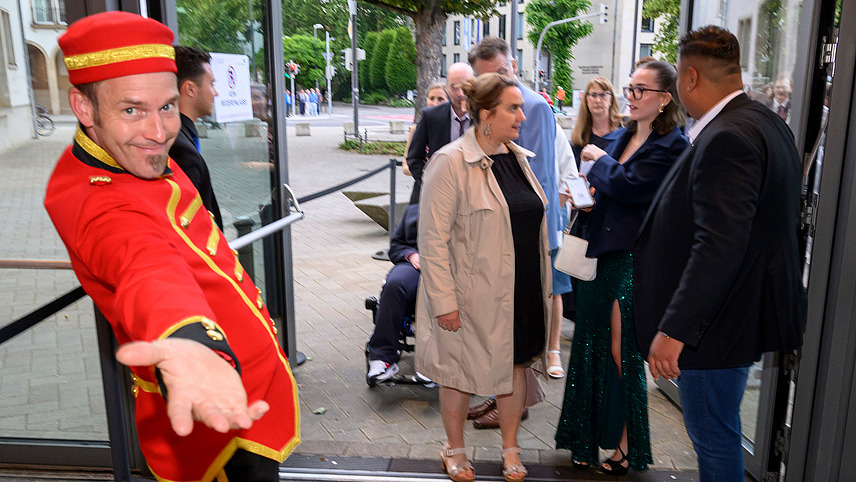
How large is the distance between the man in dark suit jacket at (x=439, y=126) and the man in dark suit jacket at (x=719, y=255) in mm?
2118

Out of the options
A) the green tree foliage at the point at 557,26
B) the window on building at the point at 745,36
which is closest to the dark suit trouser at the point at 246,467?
the window on building at the point at 745,36

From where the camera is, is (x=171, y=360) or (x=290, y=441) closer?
(x=171, y=360)

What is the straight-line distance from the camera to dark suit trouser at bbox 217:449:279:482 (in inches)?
64.5

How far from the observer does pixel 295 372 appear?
4.51 metres

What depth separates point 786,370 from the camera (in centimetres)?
288

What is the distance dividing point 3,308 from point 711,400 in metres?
3.10

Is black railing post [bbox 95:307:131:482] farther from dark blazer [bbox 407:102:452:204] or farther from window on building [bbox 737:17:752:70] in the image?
window on building [bbox 737:17:752:70]

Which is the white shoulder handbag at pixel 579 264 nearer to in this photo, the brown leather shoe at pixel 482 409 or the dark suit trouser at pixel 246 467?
the brown leather shoe at pixel 482 409

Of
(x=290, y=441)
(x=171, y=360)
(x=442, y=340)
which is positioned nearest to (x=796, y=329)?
(x=442, y=340)

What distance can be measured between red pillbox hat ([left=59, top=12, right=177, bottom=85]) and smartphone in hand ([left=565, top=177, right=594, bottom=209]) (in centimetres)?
213

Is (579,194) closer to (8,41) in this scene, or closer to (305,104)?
(8,41)

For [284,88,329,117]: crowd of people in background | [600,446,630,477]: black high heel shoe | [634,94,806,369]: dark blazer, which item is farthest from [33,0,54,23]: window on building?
[284,88,329,117]: crowd of people in background

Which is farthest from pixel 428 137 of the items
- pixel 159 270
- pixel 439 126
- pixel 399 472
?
pixel 159 270

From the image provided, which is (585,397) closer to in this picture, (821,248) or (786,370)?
(786,370)
